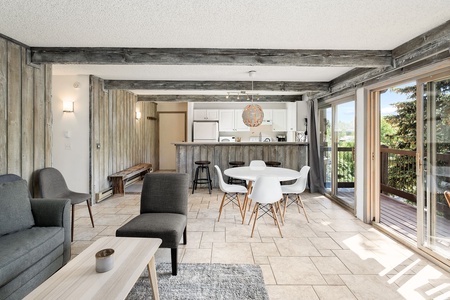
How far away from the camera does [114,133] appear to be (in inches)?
224

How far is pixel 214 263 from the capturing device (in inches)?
101

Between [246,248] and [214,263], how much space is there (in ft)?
1.71

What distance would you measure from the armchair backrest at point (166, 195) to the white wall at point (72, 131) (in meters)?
2.52

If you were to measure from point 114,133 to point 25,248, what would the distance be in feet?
13.2

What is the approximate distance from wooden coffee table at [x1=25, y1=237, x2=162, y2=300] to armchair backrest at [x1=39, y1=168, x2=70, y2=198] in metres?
1.84

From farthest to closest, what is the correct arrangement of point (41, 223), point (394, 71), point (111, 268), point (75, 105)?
point (75, 105) → point (394, 71) → point (41, 223) → point (111, 268)

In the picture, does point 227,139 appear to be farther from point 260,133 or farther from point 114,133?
point 114,133

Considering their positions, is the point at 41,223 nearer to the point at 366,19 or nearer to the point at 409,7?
the point at 366,19

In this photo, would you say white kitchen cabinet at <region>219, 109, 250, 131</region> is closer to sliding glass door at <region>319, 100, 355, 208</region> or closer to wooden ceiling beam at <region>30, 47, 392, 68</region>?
sliding glass door at <region>319, 100, 355, 208</region>

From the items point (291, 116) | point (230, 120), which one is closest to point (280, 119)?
point (291, 116)

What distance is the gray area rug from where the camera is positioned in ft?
6.65

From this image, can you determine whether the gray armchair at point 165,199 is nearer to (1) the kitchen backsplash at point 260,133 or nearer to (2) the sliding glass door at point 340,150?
(2) the sliding glass door at point 340,150

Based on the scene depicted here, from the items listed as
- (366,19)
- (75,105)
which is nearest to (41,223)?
(75,105)

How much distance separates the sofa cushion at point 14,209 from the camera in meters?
2.25
